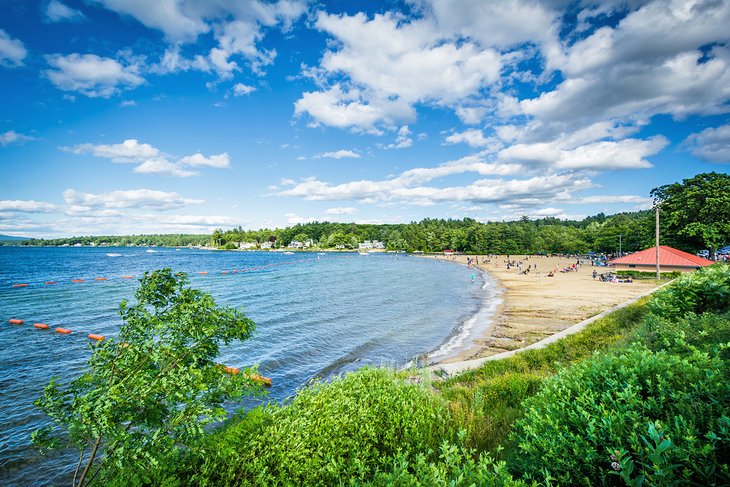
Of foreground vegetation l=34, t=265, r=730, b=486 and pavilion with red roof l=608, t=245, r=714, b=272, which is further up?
foreground vegetation l=34, t=265, r=730, b=486

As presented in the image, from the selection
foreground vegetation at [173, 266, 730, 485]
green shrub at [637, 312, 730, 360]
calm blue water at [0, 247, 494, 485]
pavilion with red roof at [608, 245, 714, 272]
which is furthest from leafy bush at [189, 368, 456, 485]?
pavilion with red roof at [608, 245, 714, 272]

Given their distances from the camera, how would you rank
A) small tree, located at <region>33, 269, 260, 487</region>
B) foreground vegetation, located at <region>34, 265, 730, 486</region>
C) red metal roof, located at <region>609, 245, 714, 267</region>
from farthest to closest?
red metal roof, located at <region>609, 245, 714, 267</region> → small tree, located at <region>33, 269, 260, 487</region> → foreground vegetation, located at <region>34, 265, 730, 486</region>

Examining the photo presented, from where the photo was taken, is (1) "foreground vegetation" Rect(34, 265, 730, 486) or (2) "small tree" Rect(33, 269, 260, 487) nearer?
(1) "foreground vegetation" Rect(34, 265, 730, 486)

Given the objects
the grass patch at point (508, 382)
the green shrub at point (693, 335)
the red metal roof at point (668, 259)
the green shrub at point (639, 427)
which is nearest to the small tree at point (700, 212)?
the red metal roof at point (668, 259)

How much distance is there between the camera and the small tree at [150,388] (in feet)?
14.0

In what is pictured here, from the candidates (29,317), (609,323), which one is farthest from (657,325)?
(29,317)

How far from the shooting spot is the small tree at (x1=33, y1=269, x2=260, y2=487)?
168 inches

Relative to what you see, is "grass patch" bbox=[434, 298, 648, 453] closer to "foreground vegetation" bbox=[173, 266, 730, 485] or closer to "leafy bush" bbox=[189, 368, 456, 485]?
"foreground vegetation" bbox=[173, 266, 730, 485]

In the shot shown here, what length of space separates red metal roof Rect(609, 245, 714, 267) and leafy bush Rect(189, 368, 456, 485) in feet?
189

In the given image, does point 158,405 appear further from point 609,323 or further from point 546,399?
point 609,323

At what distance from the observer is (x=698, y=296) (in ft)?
31.2

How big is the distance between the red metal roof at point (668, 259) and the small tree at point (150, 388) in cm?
6139

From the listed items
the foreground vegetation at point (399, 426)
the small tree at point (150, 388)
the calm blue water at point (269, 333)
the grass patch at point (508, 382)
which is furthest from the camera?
the calm blue water at point (269, 333)

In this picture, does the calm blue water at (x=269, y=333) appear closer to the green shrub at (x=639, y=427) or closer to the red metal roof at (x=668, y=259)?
the green shrub at (x=639, y=427)
